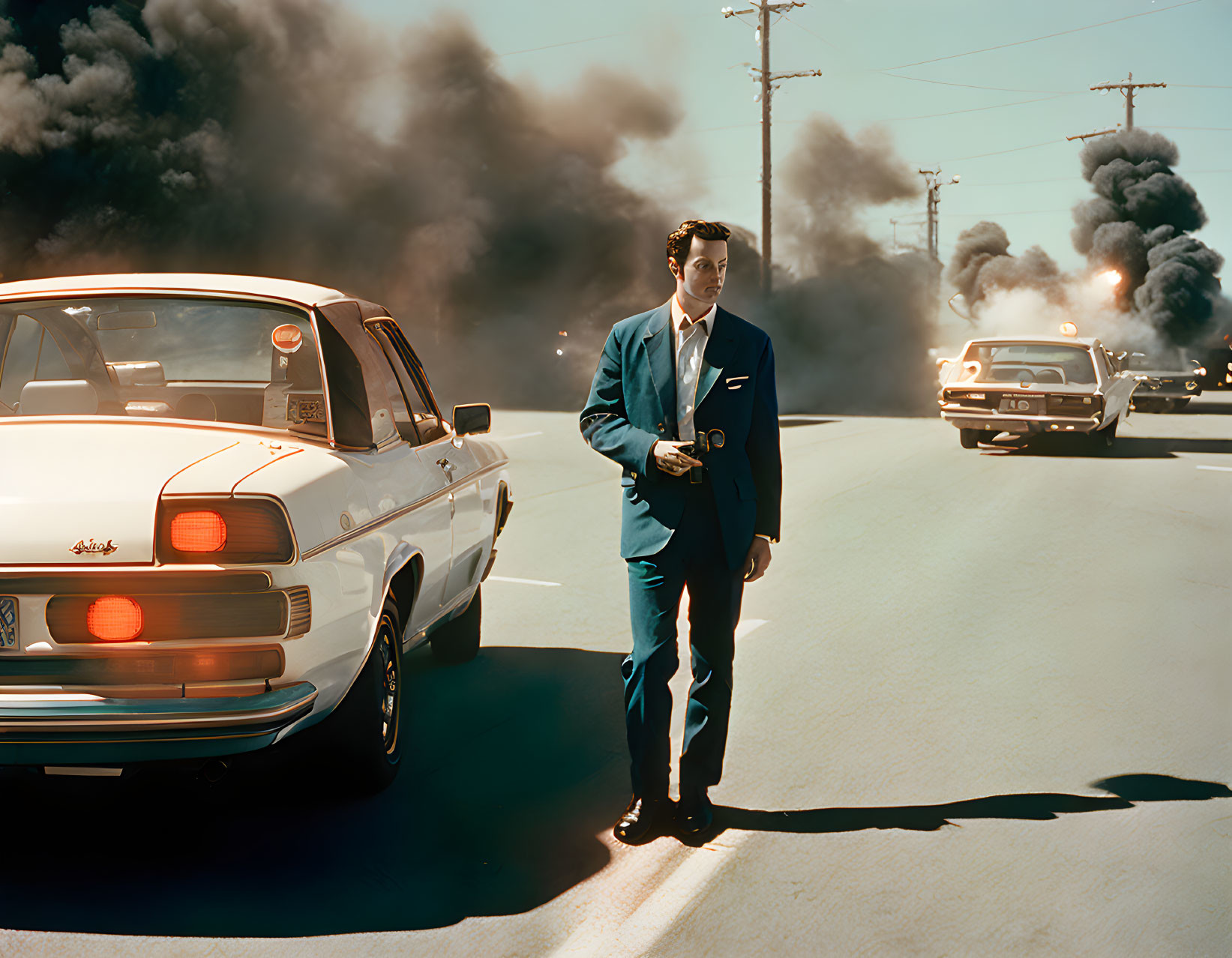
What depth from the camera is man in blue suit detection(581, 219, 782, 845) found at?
3549 mm

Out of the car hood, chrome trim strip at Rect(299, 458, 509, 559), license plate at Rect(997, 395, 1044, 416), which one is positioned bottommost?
license plate at Rect(997, 395, 1044, 416)

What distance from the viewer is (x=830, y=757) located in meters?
4.36

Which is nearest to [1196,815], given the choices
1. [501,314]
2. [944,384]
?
[944,384]

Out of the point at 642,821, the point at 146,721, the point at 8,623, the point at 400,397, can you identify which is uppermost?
the point at 400,397

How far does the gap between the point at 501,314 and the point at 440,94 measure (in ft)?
26.5

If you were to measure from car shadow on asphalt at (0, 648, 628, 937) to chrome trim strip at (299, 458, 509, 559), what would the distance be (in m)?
0.70

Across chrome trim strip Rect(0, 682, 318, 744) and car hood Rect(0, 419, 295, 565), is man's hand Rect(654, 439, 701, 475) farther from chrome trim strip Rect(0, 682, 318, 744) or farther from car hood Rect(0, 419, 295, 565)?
chrome trim strip Rect(0, 682, 318, 744)

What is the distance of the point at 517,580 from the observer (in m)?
7.84

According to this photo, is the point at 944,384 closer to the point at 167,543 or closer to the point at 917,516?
the point at 917,516

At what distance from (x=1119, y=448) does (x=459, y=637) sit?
1335 cm

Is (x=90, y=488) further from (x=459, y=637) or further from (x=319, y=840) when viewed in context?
(x=459, y=637)

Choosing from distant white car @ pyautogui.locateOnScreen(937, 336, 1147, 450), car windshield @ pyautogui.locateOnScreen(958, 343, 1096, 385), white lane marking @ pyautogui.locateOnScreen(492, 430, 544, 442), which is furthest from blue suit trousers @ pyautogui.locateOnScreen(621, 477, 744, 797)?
white lane marking @ pyautogui.locateOnScreen(492, 430, 544, 442)

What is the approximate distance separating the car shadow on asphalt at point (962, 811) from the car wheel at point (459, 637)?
6.92ft

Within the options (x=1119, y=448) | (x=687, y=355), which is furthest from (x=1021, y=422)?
(x=687, y=355)
